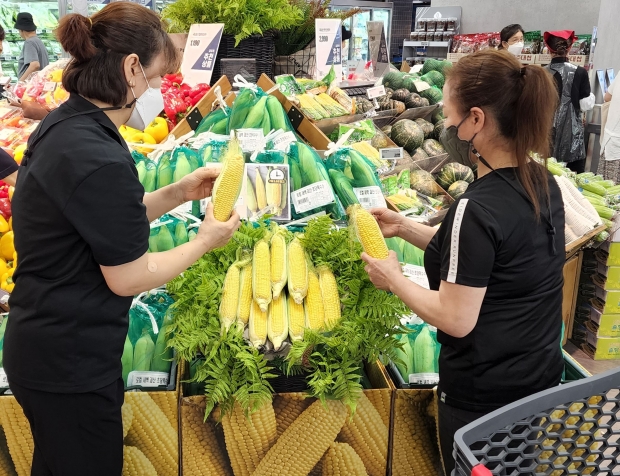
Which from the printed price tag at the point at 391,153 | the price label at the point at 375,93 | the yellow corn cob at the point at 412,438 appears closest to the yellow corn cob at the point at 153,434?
the yellow corn cob at the point at 412,438

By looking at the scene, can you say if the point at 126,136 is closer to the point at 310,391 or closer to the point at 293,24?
the point at 293,24

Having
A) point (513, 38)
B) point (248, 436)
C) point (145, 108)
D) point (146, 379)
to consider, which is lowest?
point (248, 436)

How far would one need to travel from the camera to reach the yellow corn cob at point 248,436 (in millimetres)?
1840

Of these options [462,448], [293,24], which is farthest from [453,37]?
[462,448]

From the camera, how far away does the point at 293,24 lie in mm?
3973

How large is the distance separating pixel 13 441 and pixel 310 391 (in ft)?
3.21

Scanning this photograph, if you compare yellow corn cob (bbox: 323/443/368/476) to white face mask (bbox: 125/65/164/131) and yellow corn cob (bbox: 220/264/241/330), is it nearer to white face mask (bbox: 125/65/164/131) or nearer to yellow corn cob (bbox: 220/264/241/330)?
yellow corn cob (bbox: 220/264/241/330)

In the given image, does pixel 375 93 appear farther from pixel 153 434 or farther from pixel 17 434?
pixel 17 434

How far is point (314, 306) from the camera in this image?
1.90 m

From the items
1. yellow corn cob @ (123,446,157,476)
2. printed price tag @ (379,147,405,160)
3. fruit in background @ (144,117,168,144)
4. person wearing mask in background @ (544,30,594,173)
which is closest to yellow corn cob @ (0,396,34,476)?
yellow corn cob @ (123,446,157,476)

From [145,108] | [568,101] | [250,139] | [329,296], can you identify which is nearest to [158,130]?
[250,139]

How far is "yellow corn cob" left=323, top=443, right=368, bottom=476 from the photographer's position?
1908 mm

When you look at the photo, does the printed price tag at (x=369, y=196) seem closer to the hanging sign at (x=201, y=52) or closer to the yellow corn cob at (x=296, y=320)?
the yellow corn cob at (x=296, y=320)

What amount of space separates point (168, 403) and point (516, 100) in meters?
1.37
